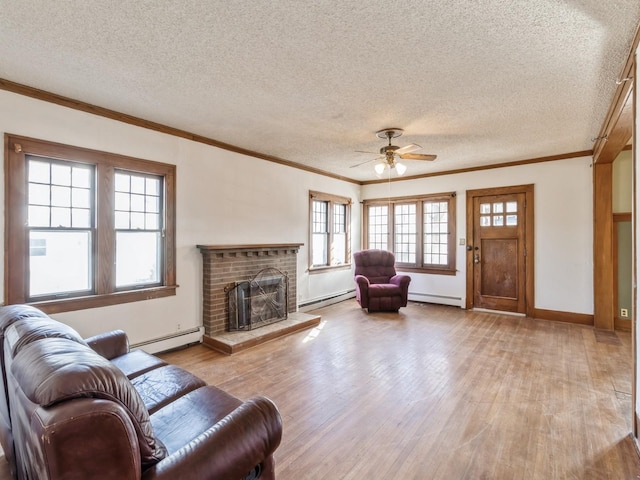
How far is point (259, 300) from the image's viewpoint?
4.78 metres

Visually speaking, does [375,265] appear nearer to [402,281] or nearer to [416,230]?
[402,281]

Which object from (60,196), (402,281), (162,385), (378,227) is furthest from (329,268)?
(162,385)

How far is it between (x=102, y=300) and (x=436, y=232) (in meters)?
5.59

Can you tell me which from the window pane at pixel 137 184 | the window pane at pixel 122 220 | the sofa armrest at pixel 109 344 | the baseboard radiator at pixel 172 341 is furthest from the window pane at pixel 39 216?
the baseboard radiator at pixel 172 341

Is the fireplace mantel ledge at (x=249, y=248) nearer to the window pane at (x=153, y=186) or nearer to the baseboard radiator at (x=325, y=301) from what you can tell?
the window pane at (x=153, y=186)

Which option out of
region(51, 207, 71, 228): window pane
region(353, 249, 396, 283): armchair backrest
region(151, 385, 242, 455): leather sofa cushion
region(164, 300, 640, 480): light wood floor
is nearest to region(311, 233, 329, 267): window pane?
region(353, 249, 396, 283): armchair backrest

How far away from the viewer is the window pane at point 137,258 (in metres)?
3.60

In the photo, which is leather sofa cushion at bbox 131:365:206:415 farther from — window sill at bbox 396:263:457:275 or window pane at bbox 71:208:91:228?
window sill at bbox 396:263:457:275

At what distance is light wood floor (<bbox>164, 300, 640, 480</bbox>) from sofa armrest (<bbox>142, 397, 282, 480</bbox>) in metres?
0.70

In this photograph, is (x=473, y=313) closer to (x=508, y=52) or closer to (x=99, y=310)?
(x=508, y=52)

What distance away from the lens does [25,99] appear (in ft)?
9.55

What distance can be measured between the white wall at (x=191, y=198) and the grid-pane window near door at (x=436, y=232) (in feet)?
7.45

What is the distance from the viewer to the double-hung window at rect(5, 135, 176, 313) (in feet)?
9.44

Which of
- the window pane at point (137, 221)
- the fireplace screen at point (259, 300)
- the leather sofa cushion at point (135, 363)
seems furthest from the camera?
the fireplace screen at point (259, 300)
